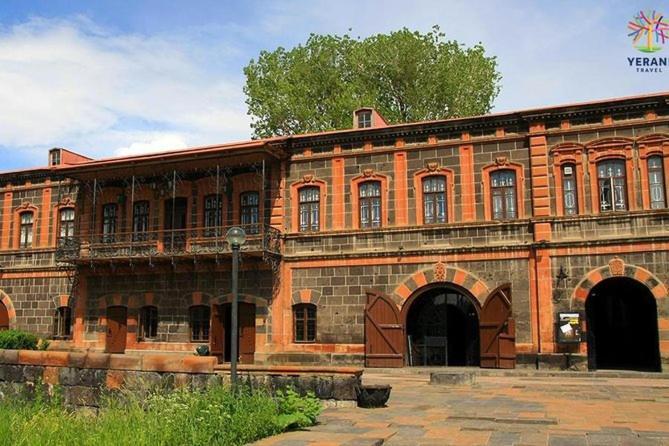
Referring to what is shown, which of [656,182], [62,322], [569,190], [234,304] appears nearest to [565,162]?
[569,190]

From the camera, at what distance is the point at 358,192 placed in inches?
883

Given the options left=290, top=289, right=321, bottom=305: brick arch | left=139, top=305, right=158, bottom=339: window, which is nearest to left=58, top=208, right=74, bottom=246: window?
left=139, top=305, right=158, bottom=339: window

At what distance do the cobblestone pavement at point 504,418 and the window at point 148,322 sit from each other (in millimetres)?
11608

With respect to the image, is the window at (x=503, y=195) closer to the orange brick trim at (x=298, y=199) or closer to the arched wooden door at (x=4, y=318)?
the orange brick trim at (x=298, y=199)

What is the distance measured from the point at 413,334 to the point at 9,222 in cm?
1701

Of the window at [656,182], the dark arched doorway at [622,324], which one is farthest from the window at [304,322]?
the window at [656,182]

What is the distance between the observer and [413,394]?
14250 millimetres

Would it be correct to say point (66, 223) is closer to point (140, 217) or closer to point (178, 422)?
point (140, 217)

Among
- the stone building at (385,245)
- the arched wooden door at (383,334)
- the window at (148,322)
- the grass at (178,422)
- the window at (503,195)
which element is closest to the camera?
the grass at (178,422)

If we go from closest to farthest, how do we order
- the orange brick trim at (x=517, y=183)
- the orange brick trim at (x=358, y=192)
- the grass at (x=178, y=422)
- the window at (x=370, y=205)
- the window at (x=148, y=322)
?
the grass at (x=178, y=422)
the orange brick trim at (x=517, y=183)
the orange brick trim at (x=358, y=192)
the window at (x=370, y=205)
the window at (x=148, y=322)

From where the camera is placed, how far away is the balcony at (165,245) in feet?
73.7

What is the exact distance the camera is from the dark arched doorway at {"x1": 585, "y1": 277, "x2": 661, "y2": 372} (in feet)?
72.8

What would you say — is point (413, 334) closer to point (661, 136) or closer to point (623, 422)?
point (661, 136)

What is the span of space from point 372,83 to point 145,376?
24.3 m
